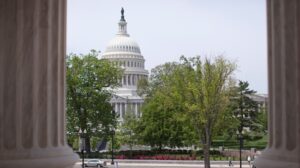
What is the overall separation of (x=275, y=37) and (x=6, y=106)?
4395 millimetres

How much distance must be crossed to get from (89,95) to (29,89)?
1818 inches

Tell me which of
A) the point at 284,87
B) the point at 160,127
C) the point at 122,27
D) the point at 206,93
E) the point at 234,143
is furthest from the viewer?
the point at 122,27

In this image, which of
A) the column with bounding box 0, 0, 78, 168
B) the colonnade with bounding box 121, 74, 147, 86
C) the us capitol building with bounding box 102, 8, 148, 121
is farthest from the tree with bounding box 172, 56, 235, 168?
the colonnade with bounding box 121, 74, 147, 86

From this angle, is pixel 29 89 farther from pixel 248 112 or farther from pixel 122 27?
pixel 122 27

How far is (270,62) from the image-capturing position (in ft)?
27.8

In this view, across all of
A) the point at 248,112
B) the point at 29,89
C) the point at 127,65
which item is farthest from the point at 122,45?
the point at 29,89

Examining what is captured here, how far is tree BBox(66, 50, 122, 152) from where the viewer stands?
177 ft

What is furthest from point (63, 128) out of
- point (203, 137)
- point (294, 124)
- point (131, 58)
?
point (131, 58)

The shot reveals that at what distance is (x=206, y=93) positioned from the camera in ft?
126

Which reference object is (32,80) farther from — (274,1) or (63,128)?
(274,1)

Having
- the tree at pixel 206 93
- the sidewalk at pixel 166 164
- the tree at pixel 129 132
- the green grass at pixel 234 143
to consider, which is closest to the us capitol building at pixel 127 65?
the green grass at pixel 234 143

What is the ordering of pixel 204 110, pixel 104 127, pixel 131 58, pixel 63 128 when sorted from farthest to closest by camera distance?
pixel 131 58 → pixel 104 127 → pixel 204 110 → pixel 63 128

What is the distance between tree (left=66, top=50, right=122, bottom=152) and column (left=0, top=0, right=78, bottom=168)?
147 ft

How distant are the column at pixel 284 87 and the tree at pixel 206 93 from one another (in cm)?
2953
